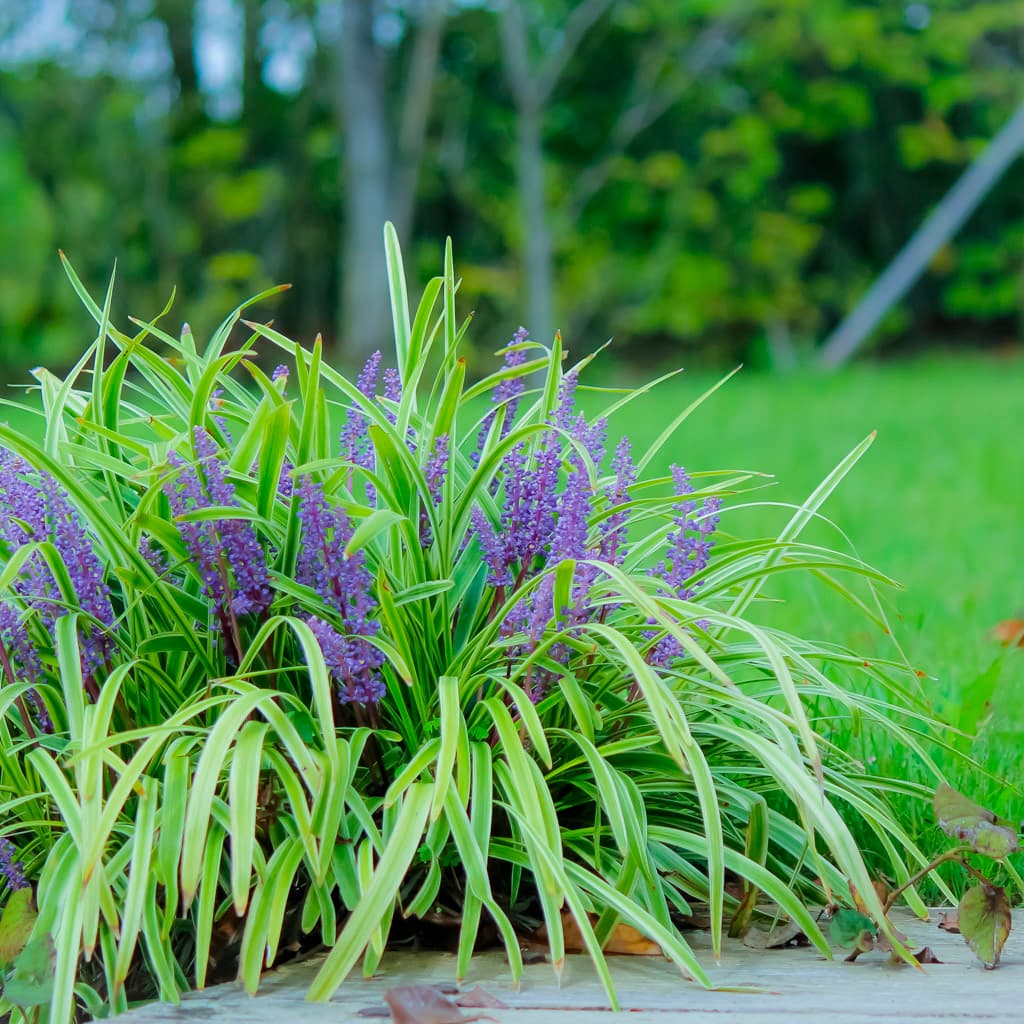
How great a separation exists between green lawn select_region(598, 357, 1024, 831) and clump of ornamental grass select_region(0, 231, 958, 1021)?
462 mm

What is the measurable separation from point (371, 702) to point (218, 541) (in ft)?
0.88

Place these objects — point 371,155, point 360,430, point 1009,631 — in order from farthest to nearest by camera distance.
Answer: point 371,155
point 1009,631
point 360,430

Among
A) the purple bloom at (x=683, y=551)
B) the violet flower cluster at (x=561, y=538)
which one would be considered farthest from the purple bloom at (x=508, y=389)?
the purple bloom at (x=683, y=551)

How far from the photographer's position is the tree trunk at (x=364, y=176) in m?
10.2

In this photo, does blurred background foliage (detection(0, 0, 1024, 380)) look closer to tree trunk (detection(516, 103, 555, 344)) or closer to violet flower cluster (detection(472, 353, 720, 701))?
tree trunk (detection(516, 103, 555, 344))

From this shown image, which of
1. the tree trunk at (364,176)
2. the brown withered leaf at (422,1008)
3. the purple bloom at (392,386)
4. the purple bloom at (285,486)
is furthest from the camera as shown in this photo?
the tree trunk at (364,176)

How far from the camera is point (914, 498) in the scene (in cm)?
535

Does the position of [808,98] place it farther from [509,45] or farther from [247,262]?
[247,262]

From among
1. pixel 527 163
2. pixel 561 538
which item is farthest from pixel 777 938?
pixel 527 163

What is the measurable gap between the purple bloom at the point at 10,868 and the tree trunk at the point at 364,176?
8.85m

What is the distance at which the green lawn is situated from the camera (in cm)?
254

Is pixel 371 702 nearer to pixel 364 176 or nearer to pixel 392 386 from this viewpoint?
pixel 392 386

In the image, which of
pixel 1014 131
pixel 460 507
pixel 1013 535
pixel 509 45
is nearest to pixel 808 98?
pixel 1014 131

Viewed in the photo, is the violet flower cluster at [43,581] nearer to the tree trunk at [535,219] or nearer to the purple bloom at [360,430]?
the purple bloom at [360,430]
